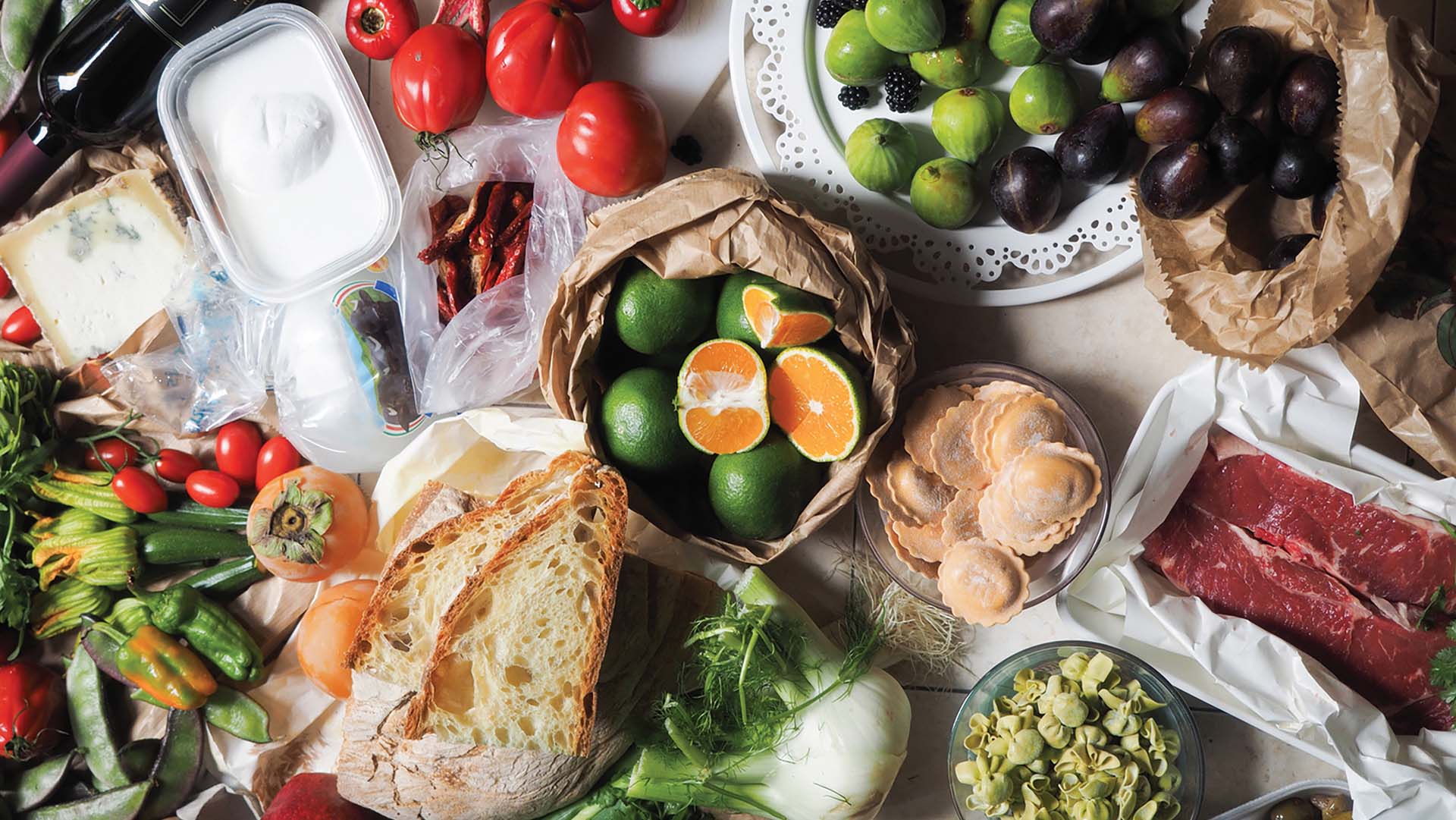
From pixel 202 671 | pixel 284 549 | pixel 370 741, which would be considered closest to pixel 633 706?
pixel 370 741

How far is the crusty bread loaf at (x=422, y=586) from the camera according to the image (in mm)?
1413

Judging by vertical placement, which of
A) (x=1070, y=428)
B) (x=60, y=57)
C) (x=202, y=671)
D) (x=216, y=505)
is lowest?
(x=202, y=671)

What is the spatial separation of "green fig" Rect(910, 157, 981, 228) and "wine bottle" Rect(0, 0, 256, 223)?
3.83ft

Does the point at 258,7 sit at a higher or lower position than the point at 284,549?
higher

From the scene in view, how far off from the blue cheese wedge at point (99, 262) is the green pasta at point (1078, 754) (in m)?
1.60

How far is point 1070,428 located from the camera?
57.6 inches

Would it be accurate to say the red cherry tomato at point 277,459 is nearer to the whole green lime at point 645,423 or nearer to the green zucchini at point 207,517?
the green zucchini at point 207,517

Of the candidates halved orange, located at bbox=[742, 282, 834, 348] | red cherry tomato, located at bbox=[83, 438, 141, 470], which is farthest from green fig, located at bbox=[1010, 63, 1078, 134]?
red cherry tomato, located at bbox=[83, 438, 141, 470]

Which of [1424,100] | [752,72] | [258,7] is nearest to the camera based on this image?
[1424,100]

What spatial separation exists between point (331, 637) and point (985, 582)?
1.05 meters

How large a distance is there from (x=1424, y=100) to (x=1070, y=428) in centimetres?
58

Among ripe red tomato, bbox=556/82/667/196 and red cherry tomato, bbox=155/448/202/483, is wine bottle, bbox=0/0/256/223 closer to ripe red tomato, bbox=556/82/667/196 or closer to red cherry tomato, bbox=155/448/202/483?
red cherry tomato, bbox=155/448/202/483

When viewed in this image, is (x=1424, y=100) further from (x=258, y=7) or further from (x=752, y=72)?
(x=258, y=7)

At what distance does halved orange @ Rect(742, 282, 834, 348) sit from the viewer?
4.43 ft
